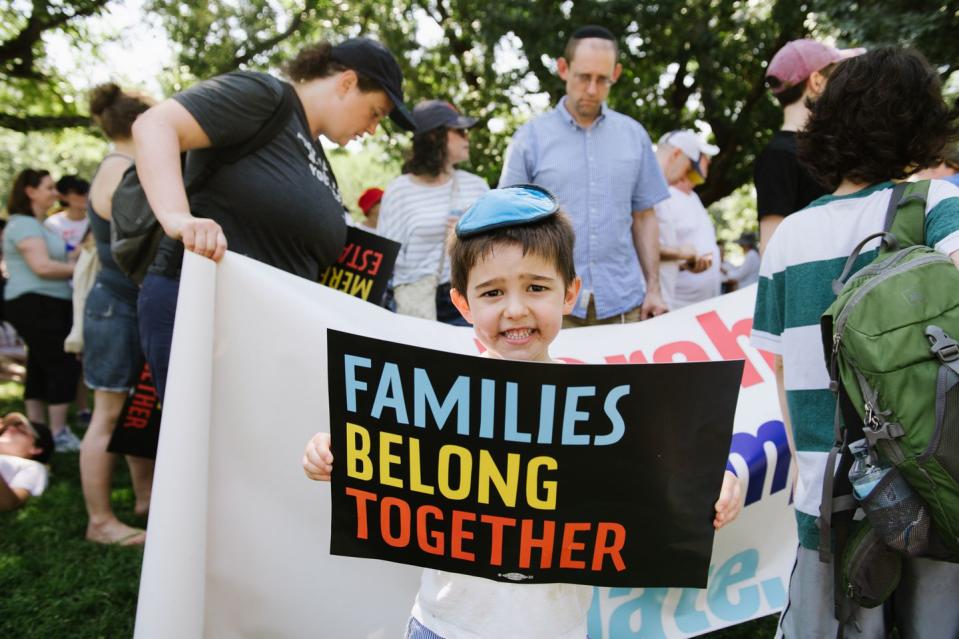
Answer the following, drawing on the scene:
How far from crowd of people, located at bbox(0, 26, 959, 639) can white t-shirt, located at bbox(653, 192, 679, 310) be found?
0.5 inches

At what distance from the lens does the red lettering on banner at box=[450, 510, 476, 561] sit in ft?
4.86

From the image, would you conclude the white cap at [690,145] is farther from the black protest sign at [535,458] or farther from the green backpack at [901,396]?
the black protest sign at [535,458]

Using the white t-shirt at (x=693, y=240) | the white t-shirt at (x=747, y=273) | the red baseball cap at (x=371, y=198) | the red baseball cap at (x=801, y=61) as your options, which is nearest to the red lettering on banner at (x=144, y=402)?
the red baseball cap at (x=801, y=61)

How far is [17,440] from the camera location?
3779 millimetres

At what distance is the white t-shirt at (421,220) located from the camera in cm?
421

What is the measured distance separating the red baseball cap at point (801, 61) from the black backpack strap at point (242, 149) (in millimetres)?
1682

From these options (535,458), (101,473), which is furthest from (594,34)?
(101,473)

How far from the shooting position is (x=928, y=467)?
1479 millimetres

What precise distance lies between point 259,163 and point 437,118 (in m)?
2.15

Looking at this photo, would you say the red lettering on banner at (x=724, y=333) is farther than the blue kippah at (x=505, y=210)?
Yes

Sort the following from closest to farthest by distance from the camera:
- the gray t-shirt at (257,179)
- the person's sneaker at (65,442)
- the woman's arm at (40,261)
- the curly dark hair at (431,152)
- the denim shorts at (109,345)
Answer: the gray t-shirt at (257,179) → the denim shorts at (109,345) → the curly dark hair at (431,152) → the woman's arm at (40,261) → the person's sneaker at (65,442)

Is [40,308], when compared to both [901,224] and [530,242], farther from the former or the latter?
[901,224]

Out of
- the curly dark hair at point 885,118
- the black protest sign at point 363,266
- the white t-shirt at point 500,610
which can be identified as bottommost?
the white t-shirt at point 500,610

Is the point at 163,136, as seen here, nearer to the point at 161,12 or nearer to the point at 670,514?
the point at 670,514
